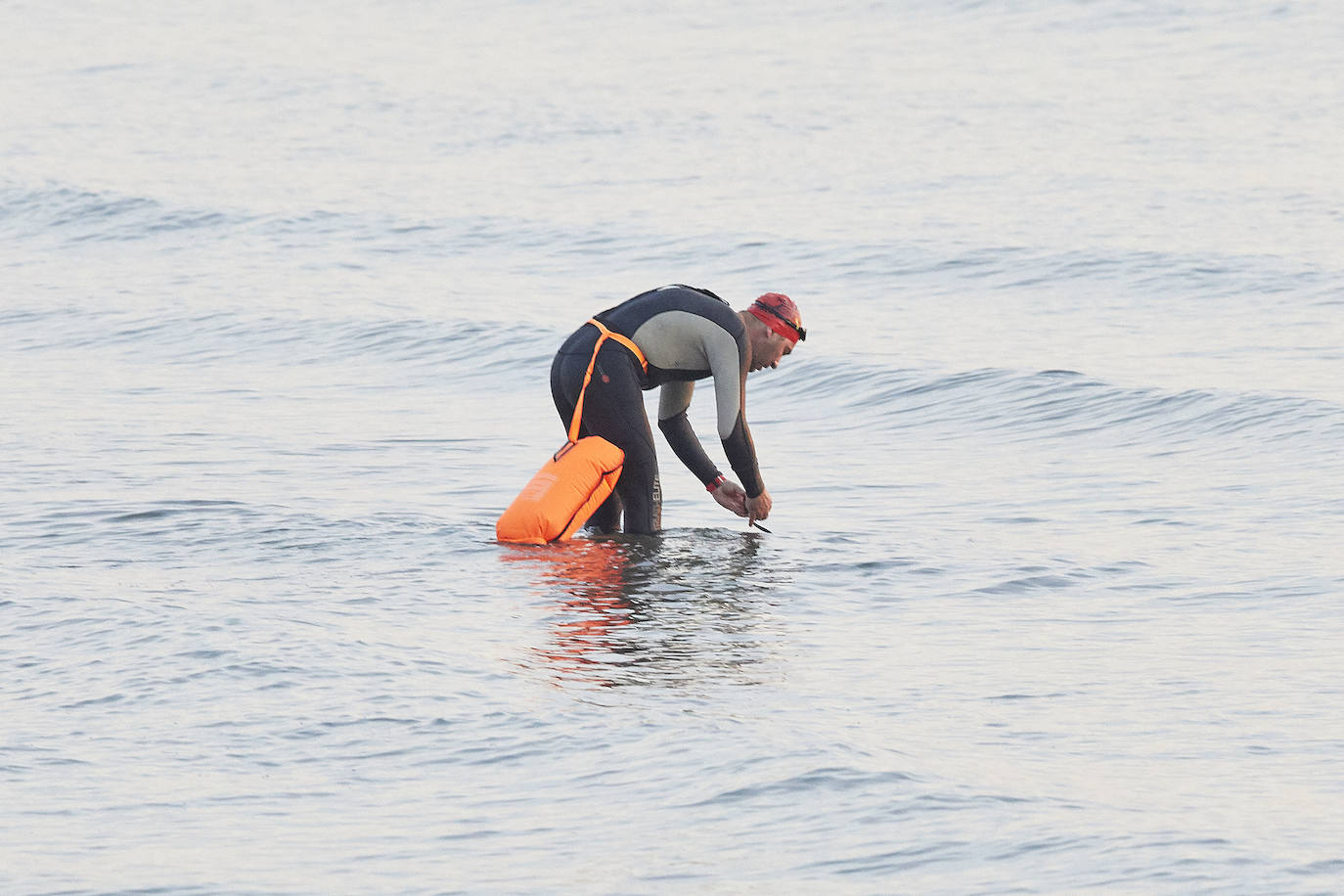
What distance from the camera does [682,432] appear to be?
9078mm

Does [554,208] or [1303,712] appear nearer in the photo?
[1303,712]

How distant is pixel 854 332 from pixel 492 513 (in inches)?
327

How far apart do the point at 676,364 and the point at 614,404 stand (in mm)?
349

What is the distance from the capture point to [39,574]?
830 centimetres

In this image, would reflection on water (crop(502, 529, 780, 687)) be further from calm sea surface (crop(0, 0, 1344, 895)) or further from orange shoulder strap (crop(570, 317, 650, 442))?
orange shoulder strap (crop(570, 317, 650, 442))

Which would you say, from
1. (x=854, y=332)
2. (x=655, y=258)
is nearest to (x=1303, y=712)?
(x=854, y=332)

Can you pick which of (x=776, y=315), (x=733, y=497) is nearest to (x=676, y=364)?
(x=776, y=315)

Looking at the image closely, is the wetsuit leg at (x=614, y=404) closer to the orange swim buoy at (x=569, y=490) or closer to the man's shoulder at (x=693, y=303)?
the orange swim buoy at (x=569, y=490)

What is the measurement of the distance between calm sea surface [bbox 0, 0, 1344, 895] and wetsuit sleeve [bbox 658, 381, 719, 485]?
42 centimetres

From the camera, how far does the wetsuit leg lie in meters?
8.77

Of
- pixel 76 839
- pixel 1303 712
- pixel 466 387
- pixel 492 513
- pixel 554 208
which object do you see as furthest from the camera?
pixel 554 208

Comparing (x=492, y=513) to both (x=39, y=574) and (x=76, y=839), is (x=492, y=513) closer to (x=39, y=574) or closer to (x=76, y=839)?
(x=39, y=574)

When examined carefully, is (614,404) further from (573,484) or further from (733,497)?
(733,497)

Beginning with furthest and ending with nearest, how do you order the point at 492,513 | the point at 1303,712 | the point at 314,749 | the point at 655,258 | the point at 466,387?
the point at 655,258, the point at 466,387, the point at 492,513, the point at 1303,712, the point at 314,749
